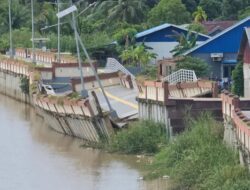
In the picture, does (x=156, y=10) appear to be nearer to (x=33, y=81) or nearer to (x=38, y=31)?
(x=38, y=31)

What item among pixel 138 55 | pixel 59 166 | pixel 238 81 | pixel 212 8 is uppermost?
pixel 212 8

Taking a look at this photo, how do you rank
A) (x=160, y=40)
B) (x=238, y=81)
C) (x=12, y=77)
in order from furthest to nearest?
(x=160, y=40) < (x=12, y=77) < (x=238, y=81)

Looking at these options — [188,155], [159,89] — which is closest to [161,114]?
[159,89]

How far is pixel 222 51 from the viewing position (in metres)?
54.9

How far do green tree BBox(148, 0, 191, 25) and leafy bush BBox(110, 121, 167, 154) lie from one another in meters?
45.3

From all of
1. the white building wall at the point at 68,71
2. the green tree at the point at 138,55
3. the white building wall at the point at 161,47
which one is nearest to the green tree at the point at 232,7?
the white building wall at the point at 161,47

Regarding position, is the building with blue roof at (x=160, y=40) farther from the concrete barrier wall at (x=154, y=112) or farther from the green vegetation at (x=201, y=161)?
the green vegetation at (x=201, y=161)

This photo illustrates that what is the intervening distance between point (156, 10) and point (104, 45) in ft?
42.2

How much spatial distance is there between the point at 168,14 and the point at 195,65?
30304 millimetres

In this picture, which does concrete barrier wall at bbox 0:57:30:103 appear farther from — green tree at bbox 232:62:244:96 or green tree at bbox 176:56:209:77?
green tree at bbox 232:62:244:96

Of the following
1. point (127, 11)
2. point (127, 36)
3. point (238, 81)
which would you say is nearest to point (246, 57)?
point (238, 81)

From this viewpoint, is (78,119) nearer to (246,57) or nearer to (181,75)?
(246,57)

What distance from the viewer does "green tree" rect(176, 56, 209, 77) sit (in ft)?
169

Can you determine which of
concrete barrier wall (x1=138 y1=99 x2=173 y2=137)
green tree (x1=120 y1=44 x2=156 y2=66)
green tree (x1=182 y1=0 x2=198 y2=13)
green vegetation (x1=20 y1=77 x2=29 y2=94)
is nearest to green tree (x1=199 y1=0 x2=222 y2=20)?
green tree (x1=182 y1=0 x2=198 y2=13)
